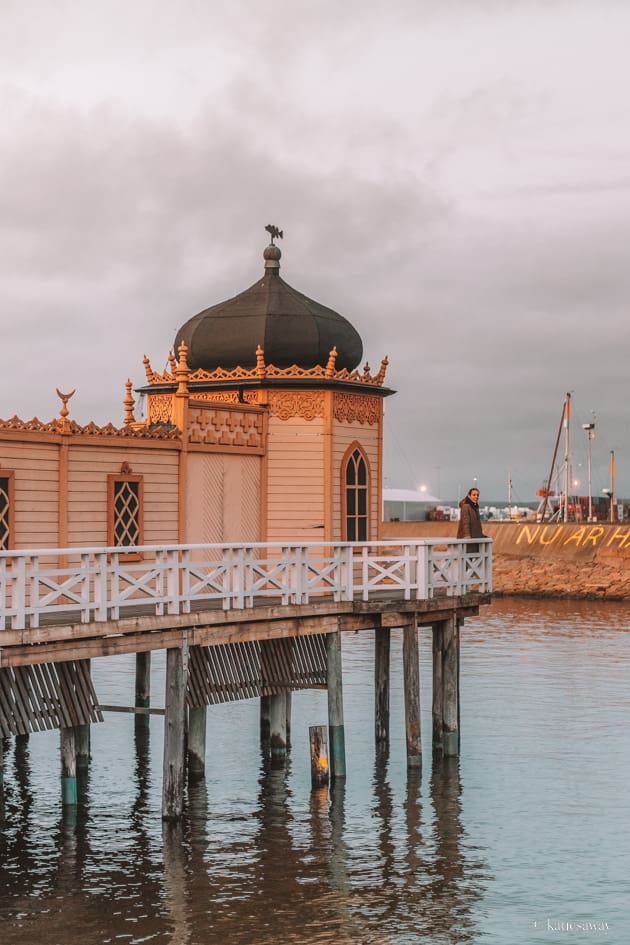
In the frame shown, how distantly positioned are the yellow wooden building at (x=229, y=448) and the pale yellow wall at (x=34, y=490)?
0.02 meters

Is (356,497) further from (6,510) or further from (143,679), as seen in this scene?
(6,510)

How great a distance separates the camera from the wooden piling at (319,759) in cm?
2739

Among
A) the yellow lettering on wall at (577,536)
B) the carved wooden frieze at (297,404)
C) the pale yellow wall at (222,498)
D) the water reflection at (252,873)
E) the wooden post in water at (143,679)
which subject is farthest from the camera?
the yellow lettering on wall at (577,536)

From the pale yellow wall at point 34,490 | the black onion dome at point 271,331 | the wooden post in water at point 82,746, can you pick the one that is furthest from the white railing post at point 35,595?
the black onion dome at point 271,331

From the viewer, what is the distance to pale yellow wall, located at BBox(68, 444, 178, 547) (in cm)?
2670

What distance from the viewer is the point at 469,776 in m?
29.1

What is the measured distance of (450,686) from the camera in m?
29.7

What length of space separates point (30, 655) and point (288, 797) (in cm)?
805

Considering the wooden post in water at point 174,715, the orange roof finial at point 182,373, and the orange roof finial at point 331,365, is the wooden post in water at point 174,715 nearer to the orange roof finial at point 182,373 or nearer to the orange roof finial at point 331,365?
the orange roof finial at point 182,373

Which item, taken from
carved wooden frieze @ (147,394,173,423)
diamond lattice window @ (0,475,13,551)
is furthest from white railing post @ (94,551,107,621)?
carved wooden frieze @ (147,394,173,423)

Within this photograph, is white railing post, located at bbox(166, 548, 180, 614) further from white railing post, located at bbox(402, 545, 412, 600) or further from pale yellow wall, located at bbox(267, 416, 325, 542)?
pale yellow wall, located at bbox(267, 416, 325, 542)

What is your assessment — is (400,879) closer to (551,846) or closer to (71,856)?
(551,846)

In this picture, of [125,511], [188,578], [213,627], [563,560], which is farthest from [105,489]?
[563,560]

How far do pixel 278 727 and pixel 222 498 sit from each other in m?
4.64
